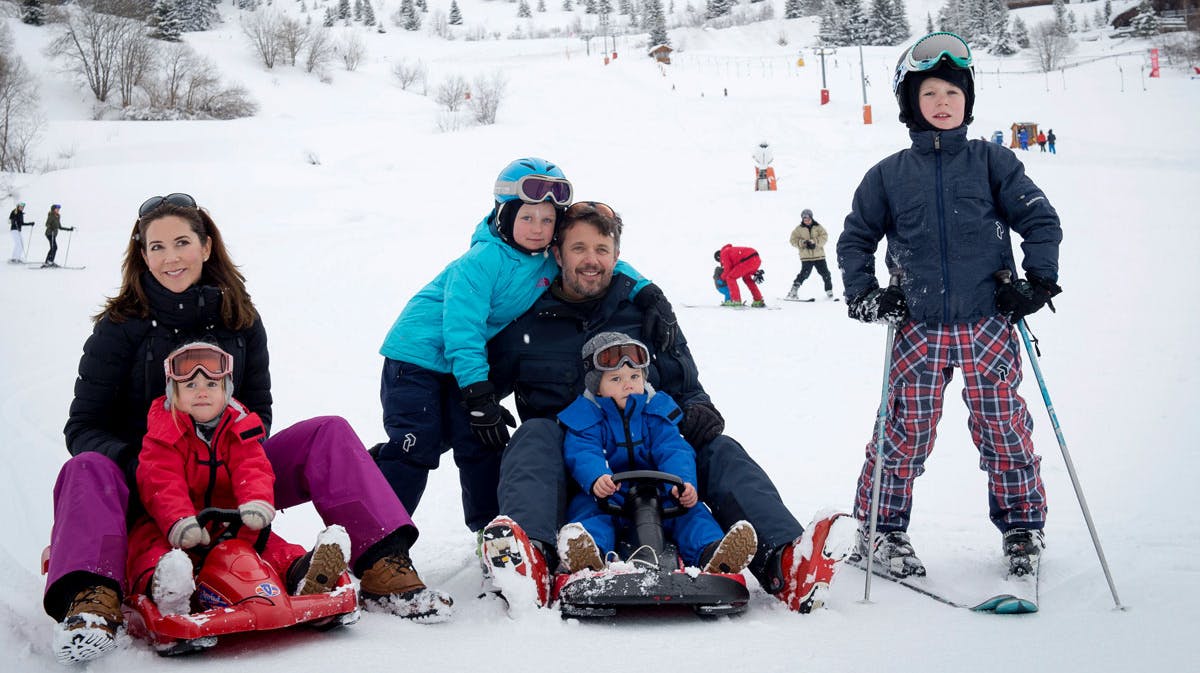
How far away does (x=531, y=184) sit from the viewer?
141 inches

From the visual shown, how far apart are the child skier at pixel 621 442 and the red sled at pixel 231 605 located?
885 millimetres

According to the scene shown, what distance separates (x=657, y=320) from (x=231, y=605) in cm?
193

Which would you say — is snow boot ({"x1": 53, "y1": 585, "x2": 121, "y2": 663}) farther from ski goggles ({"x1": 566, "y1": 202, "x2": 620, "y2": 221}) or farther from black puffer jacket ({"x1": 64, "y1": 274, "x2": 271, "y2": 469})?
ski goggles ({"x1": 566, "y1": 202, "x2": 620, "y2": 221})

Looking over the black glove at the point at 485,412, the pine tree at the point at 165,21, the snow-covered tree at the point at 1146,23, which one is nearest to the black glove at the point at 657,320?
the black glove at the point at 485,412

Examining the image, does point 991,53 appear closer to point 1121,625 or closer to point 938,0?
point 938,0

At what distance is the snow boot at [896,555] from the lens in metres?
3.27

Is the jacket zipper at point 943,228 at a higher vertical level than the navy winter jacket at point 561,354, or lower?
higher

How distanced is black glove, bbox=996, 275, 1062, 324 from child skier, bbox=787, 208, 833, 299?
373 inches

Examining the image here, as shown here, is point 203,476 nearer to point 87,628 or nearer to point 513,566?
point 87,628

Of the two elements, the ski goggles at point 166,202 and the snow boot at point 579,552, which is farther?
the ski goggles at point 166,202

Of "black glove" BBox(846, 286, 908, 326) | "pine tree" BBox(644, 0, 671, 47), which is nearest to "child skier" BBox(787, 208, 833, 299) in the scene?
"black glove" BBox(846, 286, 908, 326)

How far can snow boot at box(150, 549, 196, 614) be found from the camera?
223 centimetres

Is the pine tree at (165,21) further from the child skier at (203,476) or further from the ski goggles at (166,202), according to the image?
the child skier at (203,476)

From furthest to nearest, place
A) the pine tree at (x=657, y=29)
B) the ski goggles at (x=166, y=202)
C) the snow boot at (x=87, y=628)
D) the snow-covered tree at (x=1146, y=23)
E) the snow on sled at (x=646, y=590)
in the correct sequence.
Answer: the pine tree at (x=657, y=29) < the snow-covered tree at (x=1146, y=23) < the ski goggles at (x=166, y=202) < the snow on sled at (x=646, y=590) < the snow boot at (x=87, y=628)
